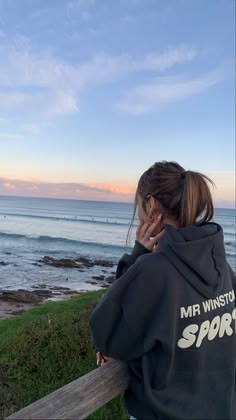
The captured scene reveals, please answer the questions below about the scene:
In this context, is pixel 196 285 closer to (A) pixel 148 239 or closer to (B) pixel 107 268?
(A) pixel 148 239

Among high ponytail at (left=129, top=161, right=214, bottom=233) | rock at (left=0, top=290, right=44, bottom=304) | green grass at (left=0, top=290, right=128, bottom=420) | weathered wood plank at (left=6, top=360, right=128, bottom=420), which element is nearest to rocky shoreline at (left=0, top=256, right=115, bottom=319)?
rock at (left=0, top=290, right=44, bottom=304)

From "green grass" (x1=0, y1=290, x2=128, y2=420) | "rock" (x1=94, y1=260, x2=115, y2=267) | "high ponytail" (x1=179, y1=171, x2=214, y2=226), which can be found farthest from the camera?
"rock" (x1=94, y1=260, x2=115, y2=267)

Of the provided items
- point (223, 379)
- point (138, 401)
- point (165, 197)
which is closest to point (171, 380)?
point (138, 401)

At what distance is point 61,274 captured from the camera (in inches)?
841

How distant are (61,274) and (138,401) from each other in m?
20.2

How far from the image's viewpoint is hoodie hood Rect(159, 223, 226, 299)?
1569mm

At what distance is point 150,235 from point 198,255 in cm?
29

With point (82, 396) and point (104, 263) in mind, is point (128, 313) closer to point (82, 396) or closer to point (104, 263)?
point (82, 396)

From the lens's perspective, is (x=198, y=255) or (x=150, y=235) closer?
(x=198, y=255)

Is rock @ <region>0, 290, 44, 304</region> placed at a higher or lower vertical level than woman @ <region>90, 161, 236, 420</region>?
lower

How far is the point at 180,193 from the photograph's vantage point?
176cm

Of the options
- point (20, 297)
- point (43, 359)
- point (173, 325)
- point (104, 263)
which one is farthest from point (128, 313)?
point (104, 263)

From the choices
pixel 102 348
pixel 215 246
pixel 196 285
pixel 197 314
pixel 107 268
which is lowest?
pixel 107 268

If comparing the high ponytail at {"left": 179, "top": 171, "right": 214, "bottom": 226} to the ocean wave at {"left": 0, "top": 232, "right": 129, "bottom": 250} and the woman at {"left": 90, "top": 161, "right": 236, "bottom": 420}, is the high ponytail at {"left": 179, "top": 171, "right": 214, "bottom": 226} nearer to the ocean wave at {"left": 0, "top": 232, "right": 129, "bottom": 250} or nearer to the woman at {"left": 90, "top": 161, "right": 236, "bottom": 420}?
the woman at {"left": 90, "top": 161, "right": 236, "bottom": 420}
